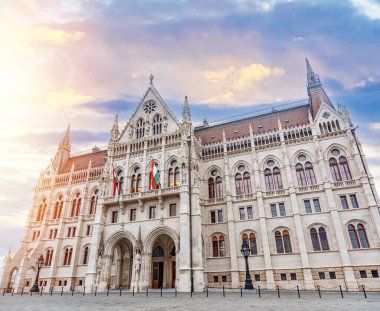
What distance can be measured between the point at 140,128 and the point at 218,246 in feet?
70.6

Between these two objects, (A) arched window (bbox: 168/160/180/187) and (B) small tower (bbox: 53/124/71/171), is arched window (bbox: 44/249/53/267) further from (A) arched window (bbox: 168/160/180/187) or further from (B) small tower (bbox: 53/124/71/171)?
(A) arched window (bbox: 168/160/180/187)

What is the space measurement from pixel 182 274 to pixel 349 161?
25.0 metres

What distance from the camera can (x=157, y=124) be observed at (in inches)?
1620

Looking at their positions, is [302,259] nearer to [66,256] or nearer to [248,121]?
[248,121]

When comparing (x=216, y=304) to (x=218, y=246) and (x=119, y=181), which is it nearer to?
(x=218, y=246)

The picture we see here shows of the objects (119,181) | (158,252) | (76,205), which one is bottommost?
(158,252)

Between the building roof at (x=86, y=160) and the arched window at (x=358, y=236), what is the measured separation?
40618mm

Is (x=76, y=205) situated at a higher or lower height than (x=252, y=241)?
higher

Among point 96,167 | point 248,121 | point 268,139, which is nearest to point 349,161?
point 268,139

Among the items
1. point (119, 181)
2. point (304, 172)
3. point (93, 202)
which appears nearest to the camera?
point (304, 172)

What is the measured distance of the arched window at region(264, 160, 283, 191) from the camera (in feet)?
117

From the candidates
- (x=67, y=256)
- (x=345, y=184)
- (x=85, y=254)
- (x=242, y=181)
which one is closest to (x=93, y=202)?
(x=85, y=254)

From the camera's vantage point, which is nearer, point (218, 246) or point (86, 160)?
point (218, 246)

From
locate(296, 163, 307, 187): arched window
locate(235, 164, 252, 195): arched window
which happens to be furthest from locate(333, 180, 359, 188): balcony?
locate(235, 164, 252, 195): arched window
